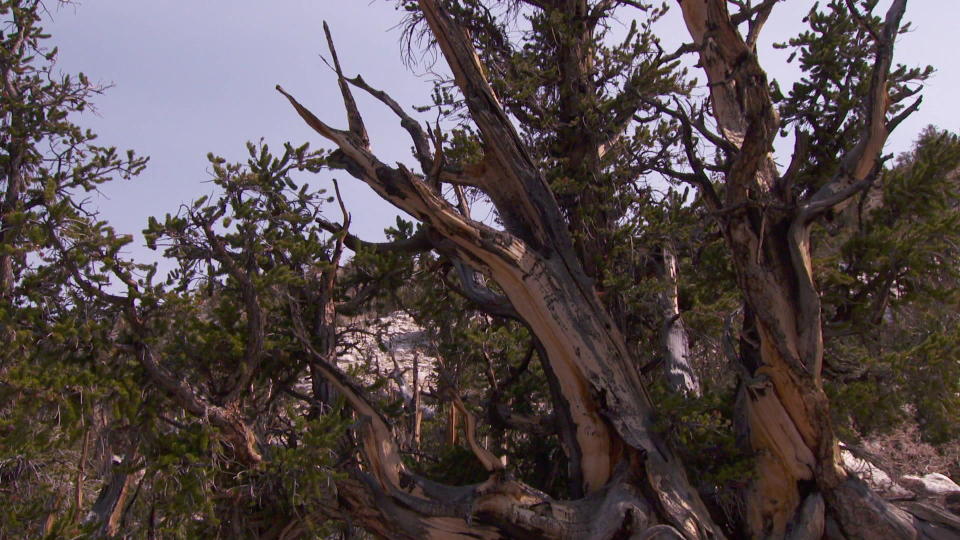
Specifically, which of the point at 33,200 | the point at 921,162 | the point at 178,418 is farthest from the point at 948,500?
the point at 33,200

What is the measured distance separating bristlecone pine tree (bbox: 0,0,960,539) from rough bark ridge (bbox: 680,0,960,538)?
0.02 meters

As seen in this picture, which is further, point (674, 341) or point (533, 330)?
point (674, 341)

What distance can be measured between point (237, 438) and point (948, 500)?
6.15 m

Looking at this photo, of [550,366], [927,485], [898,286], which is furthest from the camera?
[927,485]

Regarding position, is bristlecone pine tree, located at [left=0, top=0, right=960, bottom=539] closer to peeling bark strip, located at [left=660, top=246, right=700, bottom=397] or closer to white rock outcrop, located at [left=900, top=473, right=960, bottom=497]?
peeling bark strip, located at [left=660, top=246, right=700, bottom=397]

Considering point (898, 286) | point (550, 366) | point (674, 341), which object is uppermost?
point (898, 286)

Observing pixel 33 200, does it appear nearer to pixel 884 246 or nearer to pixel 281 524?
pixel 281 524

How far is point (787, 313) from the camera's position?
608 centimetres

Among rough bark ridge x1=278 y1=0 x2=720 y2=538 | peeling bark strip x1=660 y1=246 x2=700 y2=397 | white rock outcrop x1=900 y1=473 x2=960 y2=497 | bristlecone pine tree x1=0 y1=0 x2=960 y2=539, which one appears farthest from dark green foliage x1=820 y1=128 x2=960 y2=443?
white rock outcrop x1=900 y1=473 x2=960 y2=497

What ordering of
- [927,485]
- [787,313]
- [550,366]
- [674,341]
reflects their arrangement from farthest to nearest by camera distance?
1. [927,485]
2. [674,341]
3. [550,366]
4. [787,313]

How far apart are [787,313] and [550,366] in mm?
1898

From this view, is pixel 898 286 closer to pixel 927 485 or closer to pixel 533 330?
pixel 533 330

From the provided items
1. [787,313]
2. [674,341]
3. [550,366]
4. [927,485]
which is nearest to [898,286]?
[787,313]

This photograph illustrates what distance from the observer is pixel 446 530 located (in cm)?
595
